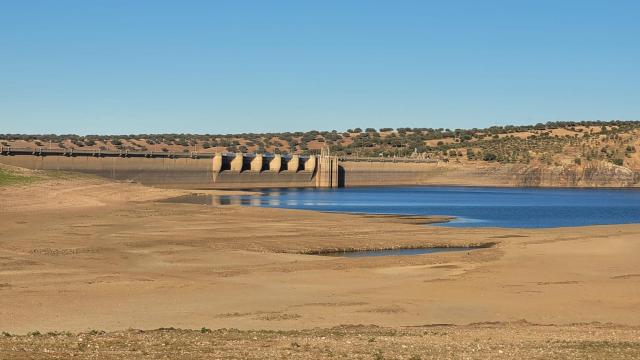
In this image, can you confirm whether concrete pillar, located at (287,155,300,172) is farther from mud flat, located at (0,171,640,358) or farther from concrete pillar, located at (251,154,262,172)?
mud flat, located at (0,171,640,358)

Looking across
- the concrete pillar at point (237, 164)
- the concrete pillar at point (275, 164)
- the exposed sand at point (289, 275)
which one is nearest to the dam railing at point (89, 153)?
the concrete pillar at point (237, 164)

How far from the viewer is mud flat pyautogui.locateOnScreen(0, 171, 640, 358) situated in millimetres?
21219

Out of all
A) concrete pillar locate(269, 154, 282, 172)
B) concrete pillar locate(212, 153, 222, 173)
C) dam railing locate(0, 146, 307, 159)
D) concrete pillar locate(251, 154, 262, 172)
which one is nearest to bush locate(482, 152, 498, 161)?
concrete pillar locate(269, 154, 282, 172)

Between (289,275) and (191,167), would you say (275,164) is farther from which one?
(289,275)

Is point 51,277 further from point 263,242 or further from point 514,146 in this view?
point 514,146

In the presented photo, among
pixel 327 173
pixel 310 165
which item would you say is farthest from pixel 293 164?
pixel 327 173

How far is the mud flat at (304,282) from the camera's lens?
21219 millimetres

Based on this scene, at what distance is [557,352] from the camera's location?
1698cm

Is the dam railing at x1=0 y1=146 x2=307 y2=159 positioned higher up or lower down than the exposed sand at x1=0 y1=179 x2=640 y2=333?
higher up

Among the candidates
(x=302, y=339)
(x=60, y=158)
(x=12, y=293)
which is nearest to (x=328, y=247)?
(x=12, y=293)

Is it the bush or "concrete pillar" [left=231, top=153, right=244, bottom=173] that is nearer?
"concrete pillar" [left=231, top=153, right=244, bottom=173]

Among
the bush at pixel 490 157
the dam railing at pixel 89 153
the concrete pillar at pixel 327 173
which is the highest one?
the dam railing at pixel 89 153

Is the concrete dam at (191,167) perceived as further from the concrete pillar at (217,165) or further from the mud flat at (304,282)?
the mud flat at (304,282)

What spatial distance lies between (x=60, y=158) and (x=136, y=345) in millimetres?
89444
